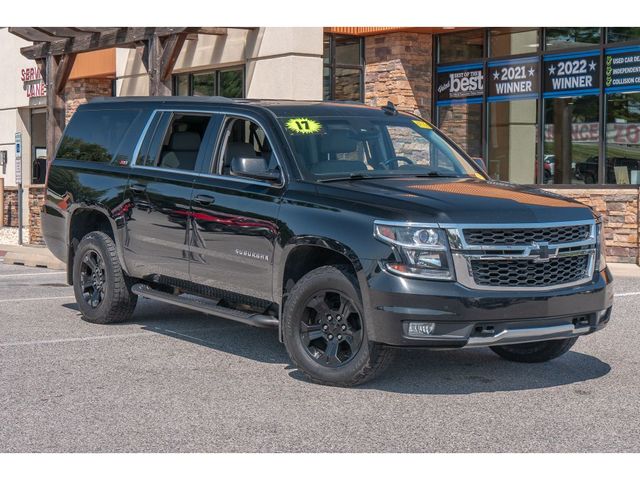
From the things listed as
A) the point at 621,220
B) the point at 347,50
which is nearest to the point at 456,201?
the point at 621,220

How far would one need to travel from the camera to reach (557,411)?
22.5ft

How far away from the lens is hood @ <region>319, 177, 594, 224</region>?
7168 millimetres

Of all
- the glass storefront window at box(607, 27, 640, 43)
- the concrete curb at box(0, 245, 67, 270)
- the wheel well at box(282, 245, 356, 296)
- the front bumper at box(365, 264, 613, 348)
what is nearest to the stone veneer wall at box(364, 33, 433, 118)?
the glass storefront window at box(607, 27, 640, 43)

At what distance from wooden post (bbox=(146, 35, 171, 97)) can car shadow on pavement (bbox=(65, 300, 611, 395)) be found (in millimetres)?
9196

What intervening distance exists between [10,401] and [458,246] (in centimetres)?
307

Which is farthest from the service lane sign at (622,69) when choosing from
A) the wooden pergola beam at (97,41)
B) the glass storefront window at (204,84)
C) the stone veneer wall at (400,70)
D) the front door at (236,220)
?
the front door at (236,220)

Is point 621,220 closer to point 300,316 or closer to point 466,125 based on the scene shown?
point 466,125

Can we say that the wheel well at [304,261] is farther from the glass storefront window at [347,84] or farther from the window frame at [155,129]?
the glass storefront window at [347,84]

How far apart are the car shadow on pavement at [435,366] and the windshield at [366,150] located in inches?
56.3

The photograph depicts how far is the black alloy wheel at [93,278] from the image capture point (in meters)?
10.3

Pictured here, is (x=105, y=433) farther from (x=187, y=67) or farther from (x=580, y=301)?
(x=187, y=67)

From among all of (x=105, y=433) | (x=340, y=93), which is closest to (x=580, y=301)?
(x=105, y=433)

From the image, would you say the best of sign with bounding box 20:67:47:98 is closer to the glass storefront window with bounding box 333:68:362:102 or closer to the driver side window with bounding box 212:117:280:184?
the glass storefront window with bounding box 333:68:362:102

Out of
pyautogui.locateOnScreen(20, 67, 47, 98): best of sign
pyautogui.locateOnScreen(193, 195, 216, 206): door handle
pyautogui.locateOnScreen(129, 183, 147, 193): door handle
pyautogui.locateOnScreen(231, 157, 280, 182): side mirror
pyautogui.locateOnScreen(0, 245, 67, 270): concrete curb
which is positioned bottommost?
pyautogui.locateOnScreen(0, 245, 67, 270): concrete curb
